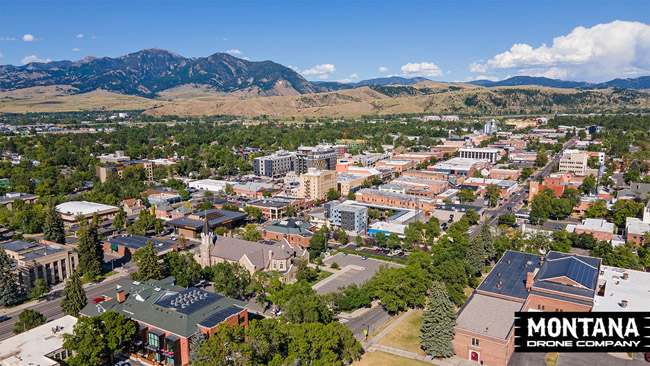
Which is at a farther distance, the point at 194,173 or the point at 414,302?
the point at 194,173

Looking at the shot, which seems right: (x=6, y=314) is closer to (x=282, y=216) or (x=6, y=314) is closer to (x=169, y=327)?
(x=169, y=327)

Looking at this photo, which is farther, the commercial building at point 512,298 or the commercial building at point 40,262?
→ the commercial building at point 40,262

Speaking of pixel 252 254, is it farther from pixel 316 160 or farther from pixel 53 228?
pixel 316 160

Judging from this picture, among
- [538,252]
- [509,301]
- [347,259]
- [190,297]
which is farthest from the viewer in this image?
[347,259]

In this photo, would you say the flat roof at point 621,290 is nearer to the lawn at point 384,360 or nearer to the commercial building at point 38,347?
the lawn at point 384,360

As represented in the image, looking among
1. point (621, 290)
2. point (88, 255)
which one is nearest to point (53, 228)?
point (88, 255)

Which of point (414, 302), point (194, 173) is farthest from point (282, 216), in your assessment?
point (194, 173)

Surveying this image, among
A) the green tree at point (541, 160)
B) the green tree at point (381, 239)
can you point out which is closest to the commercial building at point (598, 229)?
the green tree at point (381, 239)
